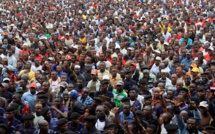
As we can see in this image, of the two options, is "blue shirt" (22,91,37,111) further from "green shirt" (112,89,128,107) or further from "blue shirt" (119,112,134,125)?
"blue shirt" (119,112,134,125)

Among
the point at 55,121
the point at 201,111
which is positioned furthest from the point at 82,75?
the point at 201,111

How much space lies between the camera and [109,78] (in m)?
8.77

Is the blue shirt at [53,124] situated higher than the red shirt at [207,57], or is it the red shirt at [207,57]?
the red shirt at [207,57]

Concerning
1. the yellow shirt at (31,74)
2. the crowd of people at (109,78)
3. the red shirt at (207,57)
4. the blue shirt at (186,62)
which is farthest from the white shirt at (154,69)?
the yellow shirt at (31,74)

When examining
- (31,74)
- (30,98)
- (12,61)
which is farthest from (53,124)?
(12,61)

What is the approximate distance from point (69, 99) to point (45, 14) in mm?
11912

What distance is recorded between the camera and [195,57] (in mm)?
10570

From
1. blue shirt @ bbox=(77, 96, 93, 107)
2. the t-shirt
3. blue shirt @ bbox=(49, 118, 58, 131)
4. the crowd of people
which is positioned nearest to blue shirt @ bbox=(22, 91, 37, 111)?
the crowd of people

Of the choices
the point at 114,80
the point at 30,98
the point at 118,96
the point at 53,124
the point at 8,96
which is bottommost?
the point at 53,124

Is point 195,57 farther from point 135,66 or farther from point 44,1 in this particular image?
point 44,1

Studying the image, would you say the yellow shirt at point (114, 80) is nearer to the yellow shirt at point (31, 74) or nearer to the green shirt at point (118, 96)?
the green shirt at point (118, 96)

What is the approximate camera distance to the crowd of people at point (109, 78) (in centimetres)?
621

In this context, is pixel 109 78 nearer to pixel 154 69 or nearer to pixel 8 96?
pixel 154 69

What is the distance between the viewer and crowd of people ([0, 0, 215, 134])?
6.21 metres
